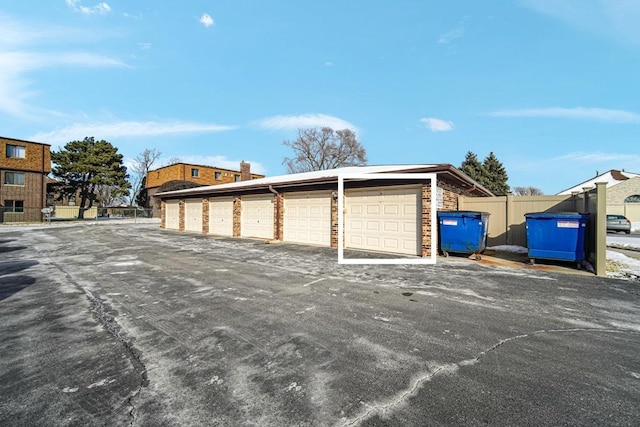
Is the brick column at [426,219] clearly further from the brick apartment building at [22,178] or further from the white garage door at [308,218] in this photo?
the brick apartment building at [22,178]

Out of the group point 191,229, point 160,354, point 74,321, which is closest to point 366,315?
point 160,354

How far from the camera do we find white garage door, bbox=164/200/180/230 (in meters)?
20.5

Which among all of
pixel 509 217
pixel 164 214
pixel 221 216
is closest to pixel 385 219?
pixel 509 217

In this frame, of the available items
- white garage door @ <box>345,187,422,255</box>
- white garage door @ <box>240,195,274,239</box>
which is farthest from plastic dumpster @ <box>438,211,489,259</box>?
white garage door @ <box>240,195,274,239</box>

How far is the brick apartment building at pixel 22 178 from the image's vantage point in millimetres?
27562

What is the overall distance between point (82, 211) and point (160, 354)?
4257 cm

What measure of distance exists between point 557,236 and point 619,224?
18.1 meters

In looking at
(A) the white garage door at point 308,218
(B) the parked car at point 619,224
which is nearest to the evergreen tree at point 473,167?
(B) the parked car at point 619,224

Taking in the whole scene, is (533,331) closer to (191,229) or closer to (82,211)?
(191,229)

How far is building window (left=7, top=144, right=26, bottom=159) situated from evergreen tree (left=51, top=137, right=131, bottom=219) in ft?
17.3

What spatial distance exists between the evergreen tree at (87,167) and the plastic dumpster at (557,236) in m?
41.3

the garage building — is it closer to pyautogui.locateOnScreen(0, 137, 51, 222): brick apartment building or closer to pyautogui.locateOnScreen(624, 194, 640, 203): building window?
pyautogui.locateOnScreen(624, 194, 640, 203): building window

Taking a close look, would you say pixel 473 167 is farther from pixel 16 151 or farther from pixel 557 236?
pixel 16 151

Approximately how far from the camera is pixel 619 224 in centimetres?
1900
